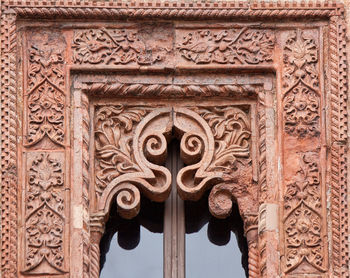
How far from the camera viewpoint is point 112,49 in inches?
824

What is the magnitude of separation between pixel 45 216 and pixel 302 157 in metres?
2.14

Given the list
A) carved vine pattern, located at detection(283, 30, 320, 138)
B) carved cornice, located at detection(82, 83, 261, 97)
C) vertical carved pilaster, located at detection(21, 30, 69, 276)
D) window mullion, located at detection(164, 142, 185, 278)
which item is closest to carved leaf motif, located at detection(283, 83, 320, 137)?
carved vine pattern, located at detection(283, 30, 320, 138)

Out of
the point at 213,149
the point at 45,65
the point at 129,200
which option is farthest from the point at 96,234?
the point at 45,65

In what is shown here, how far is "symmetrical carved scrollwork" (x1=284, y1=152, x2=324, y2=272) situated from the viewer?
20.3 m

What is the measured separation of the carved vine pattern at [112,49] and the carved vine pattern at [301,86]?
1.04 meters

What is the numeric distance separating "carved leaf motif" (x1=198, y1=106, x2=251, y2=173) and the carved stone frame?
204 millimetres

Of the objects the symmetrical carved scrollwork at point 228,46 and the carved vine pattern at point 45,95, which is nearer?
the carved vine pattern at point 45,95

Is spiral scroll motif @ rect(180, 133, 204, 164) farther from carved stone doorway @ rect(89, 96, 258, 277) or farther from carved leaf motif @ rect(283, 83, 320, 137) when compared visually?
carved leaf motif @ rect(283, 83, 320, 137)

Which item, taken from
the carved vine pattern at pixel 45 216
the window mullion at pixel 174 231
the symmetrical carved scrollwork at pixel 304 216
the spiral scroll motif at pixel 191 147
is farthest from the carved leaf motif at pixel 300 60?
the carved vine pattern at pixel 45 216

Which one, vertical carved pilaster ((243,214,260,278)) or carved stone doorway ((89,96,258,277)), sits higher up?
carved stone doorway ((89,96,258,277))

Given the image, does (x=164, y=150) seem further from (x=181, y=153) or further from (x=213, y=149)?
(x=213, y=149)

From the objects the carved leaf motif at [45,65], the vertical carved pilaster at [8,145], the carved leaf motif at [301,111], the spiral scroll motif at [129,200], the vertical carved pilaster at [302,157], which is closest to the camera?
the vertical carved pilaster at [8,145]

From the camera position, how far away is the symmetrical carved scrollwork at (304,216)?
66.5 ft

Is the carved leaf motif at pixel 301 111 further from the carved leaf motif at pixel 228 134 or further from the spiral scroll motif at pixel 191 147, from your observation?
the spiral scroll motif at pixel 191 147
